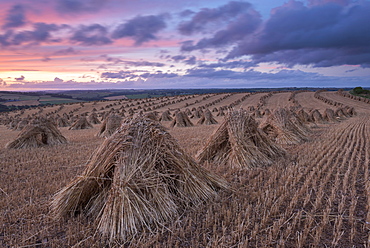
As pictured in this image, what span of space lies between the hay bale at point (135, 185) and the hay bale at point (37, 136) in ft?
23.8

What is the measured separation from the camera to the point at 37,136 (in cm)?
1134

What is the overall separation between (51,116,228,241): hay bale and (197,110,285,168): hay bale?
2369 mm

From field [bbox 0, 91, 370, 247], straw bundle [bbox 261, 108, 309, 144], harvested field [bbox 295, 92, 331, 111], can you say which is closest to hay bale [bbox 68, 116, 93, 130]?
field [bbox 0, 91, 370, 247]

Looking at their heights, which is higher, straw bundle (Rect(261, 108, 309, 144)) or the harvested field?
straw bundle (Rect(261, 108, 309, 144))

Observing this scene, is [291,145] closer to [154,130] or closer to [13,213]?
[154,130]

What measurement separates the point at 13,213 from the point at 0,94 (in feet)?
290

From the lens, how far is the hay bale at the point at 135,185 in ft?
11.7

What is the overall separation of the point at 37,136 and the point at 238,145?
903cm

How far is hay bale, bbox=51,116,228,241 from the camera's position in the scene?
356 cm

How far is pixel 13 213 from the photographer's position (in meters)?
4.04

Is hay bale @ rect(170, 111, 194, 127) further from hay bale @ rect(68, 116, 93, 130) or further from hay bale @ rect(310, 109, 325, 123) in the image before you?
hay bale @ rect(310, 109, 325, 123)

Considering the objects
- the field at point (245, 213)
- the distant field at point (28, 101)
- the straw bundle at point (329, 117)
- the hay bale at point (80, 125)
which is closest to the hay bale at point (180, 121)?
the hay bale at point (80, 125)

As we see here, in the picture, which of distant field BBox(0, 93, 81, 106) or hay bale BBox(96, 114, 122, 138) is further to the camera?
distant field BBox(0, 93, 81, 106)

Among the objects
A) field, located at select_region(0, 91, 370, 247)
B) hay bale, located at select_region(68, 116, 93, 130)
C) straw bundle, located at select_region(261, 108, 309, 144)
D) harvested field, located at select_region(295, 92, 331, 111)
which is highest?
straw bundle, located at select_region(261, 108, 309, 144)
